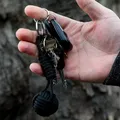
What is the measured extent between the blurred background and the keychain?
0.47 metres

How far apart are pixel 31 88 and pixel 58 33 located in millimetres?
674

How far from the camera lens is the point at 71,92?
74.9 inches

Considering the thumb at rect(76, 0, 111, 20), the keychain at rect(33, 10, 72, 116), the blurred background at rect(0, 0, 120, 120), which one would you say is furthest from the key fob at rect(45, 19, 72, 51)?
the blurred background at rect(0, 0, 120, 120)

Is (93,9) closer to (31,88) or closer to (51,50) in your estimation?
(51,50)

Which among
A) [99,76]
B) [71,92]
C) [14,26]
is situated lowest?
[71,92]

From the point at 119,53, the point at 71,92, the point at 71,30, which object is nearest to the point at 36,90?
the point at 71,92

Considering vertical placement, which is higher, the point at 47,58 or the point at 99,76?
the point at 47,58

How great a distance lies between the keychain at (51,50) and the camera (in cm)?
118

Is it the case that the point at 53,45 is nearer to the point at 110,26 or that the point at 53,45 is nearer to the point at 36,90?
the point at 110,26

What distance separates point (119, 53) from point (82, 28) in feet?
0.60

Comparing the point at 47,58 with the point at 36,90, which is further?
the point at 36,90

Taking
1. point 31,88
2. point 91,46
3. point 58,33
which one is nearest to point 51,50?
point 58,33

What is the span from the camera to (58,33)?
123 centimetres

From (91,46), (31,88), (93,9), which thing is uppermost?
(93,9)
